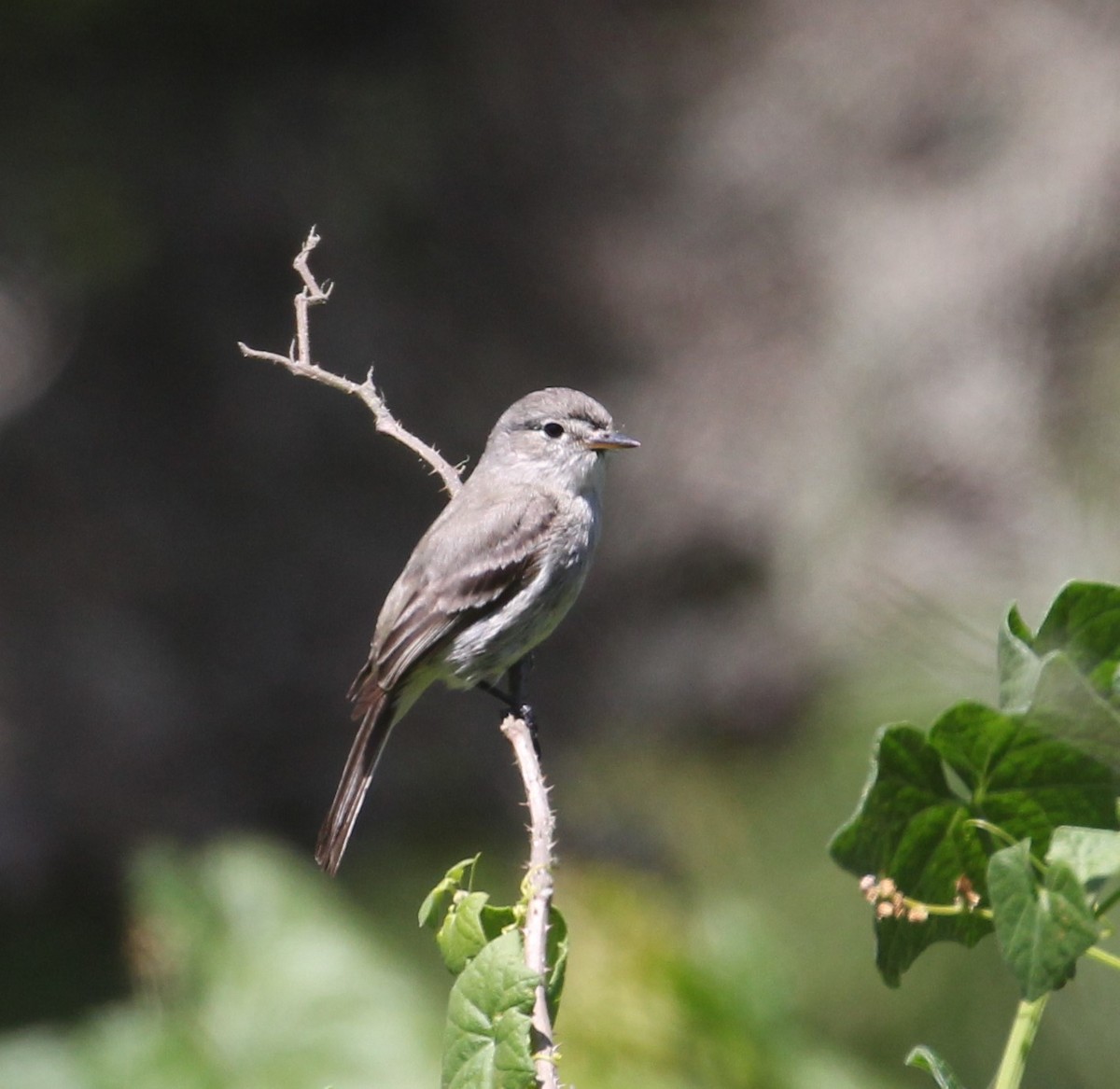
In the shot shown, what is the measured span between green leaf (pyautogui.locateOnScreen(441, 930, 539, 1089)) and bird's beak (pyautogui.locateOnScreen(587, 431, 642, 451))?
2468 millimetres

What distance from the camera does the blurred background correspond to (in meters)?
6.01

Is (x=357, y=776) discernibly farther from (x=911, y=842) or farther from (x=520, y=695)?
(x=911, y=842)

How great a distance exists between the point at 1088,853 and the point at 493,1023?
1.68 ft

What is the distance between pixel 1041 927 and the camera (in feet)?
3.40

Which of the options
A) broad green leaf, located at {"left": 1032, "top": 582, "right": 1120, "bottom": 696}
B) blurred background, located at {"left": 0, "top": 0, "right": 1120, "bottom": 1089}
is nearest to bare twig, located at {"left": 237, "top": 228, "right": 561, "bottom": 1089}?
broad green leaf, located at {"left": 1032, "top": 582, "right": 1120, "bottom": 696}

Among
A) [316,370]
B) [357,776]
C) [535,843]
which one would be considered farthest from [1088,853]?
[357,776]

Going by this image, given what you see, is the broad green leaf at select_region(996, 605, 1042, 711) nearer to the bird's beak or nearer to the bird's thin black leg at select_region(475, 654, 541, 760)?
the bird's thin black leg at select_region(475, 654, 541, 760)

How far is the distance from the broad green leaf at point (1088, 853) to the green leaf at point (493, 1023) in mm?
441

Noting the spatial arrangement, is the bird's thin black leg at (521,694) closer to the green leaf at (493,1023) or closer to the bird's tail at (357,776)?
the bird's tail at (357,776)

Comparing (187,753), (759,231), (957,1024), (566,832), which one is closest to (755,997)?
(957,1024)

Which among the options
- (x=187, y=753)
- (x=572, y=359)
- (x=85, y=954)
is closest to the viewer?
(x=85, y=954)

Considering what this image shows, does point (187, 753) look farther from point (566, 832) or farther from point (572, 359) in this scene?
point (572, 359)

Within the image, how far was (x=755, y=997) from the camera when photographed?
99.9 inches

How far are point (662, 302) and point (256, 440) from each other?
85.8 inches
